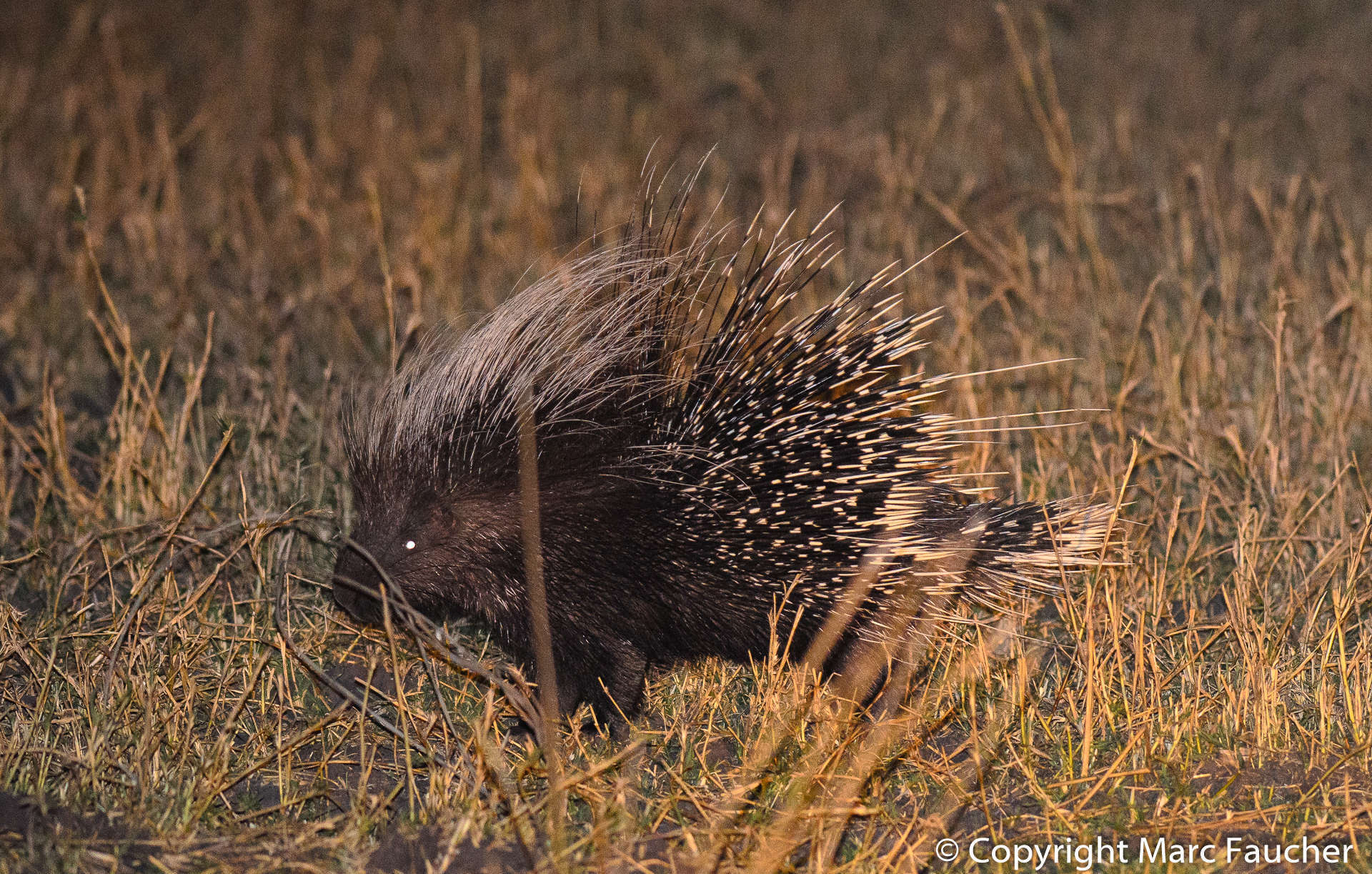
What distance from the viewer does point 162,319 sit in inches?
199

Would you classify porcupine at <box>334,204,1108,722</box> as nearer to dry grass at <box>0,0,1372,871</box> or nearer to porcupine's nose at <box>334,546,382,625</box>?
porcupine's nose at <box>334,546,382,625</box>

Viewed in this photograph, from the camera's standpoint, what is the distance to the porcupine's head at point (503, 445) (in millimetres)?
3047

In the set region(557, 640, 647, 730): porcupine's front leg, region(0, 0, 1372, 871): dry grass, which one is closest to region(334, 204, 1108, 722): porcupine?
region(557, 640, 647, 730): porcupine's front leg

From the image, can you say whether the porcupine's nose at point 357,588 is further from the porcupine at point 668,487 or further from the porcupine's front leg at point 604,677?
the porcupine's front leg at point 604,677

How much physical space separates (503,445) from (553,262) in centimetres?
160

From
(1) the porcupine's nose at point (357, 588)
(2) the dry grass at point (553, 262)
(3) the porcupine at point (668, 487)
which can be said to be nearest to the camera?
(2) the dry grass at point (553, 262)

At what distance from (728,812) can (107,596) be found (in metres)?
1.84

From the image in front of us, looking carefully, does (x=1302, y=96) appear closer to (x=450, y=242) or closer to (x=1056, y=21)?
(x=1056, y=21)

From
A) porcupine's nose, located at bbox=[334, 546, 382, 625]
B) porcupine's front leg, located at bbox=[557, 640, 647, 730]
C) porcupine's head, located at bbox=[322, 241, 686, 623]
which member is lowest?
porcupine's front leg, located at bbox=[557, 640, 647, 730]

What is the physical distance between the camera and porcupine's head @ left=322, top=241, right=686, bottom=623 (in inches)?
120

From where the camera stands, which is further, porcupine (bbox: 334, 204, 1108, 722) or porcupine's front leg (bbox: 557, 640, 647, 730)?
porcupine's front leg (bbox: 557, 640, 647, 730)

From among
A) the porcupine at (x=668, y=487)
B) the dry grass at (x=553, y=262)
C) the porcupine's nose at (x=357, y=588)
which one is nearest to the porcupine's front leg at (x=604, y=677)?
the porcupine at (x=668, y=487)

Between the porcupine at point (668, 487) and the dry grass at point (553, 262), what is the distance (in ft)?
0.61

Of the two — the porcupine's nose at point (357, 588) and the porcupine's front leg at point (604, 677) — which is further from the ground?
the porcupine's nose at point (357, 588)
